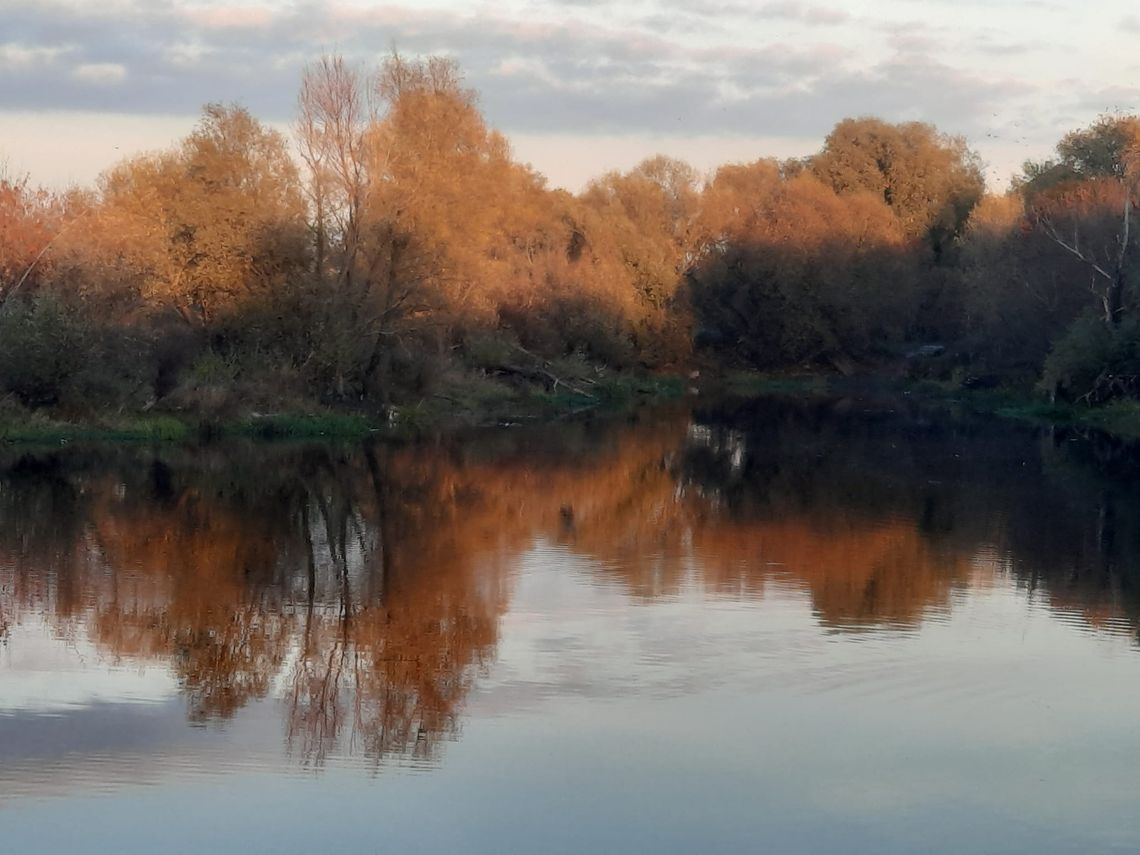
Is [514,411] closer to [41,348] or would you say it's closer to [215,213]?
[215,213]

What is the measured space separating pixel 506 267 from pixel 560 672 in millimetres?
38648

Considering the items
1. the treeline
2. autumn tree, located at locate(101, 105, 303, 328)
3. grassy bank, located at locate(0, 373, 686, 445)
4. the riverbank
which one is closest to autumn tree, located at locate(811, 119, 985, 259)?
the treeline

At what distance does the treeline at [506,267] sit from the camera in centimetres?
3209

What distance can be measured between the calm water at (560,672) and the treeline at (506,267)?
1136 centimetres

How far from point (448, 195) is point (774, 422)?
452 inches

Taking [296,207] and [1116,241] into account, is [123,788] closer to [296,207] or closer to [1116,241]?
[296,207]

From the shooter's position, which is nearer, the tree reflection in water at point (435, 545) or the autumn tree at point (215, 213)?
the tree reflection in water at point (435, 545)

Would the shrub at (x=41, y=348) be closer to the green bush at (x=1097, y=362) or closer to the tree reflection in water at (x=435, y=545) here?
the tree reflection in water at (x=435, y=545)

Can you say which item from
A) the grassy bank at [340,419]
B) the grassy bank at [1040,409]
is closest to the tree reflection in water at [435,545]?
the grassy bank at [340,419]

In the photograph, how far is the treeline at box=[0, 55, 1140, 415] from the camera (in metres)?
32.1

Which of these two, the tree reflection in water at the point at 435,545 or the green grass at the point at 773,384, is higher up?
the green grass at the point at 773,384

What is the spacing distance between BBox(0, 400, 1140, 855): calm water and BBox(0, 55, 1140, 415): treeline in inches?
447

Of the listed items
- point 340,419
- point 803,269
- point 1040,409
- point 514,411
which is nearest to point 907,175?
point 803,269

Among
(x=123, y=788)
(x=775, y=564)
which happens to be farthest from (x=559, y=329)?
(x=123, y=788)
